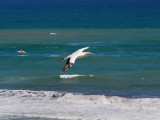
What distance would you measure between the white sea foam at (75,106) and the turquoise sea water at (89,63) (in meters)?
2.02

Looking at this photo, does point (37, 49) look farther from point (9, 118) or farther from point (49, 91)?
point (9, 118)

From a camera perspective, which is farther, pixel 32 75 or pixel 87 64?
pixel 87 64

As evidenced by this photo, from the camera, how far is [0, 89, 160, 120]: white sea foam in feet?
66.1

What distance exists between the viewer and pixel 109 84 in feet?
91.9

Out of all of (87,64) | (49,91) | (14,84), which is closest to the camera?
(49,91)

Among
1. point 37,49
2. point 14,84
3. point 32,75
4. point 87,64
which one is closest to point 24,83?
point 14,84

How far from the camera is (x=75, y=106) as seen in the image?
71.6ft

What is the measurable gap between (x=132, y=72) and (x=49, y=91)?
7.89 m

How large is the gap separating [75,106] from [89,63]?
1417cm

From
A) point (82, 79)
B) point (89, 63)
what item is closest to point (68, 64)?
point (82, 79)

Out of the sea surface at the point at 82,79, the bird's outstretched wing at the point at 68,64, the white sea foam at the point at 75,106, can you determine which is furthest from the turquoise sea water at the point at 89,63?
the bird's outstretched wing at the point at 68,64

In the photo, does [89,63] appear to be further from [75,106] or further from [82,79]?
[75,106]

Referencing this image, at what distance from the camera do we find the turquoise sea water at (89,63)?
27281mm

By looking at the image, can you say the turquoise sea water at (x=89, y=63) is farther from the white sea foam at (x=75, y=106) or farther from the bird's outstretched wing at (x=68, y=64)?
the bird's outstretched wing at (x=68, y=64)
